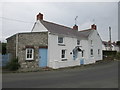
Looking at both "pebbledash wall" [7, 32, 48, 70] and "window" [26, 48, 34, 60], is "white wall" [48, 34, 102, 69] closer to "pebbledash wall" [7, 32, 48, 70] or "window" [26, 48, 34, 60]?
"pebbledash wall" [7, 32, 48, 70]

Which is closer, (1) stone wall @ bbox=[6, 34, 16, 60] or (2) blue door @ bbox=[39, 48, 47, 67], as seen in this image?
(2) blue door @ bbox=[39, 48, 47, 67]

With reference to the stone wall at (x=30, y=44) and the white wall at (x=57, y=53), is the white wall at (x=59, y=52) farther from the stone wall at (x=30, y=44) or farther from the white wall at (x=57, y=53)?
the stone wall at (x=30, y=44)

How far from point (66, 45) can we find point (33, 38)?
17.5 feet

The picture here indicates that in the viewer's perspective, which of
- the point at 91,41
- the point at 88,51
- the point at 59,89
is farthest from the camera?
the point at 91,41

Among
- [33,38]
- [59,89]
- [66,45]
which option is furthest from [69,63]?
[59,89]

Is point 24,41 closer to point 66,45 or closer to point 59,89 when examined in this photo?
point 66,45

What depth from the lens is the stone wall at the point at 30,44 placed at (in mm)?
17938

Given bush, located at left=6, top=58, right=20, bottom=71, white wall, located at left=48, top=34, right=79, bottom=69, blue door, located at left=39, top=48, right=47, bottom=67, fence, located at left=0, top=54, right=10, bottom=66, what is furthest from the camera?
fence, located at left=0, top=54, right=10, bottom=66

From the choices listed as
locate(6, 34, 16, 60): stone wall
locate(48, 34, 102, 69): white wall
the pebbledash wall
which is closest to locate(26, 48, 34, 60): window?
the pebbledash wall

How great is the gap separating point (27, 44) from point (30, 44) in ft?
1.30

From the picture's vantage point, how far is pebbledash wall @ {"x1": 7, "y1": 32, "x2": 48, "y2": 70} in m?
18.0

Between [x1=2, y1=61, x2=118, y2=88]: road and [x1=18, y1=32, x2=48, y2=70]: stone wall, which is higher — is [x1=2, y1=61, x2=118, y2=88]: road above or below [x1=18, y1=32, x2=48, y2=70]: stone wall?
below

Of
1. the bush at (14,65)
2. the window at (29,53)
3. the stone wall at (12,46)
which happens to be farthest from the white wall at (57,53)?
the stone wall at (12,46)

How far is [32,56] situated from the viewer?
18.5 m
